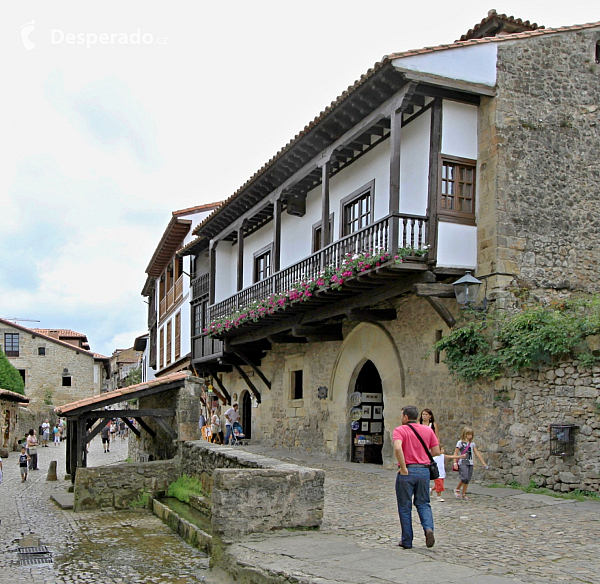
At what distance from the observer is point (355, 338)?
566 inches

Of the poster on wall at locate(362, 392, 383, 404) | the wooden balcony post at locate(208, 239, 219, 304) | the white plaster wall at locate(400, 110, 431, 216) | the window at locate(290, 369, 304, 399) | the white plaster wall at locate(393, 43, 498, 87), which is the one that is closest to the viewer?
the white plaster wall at locate(393, 43, 498, 87)

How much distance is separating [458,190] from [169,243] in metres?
16.9

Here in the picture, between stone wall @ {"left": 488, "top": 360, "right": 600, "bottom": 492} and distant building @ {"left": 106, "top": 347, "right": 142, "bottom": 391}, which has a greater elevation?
stone wall @ {"left": 488, "top": 360, "right": 600, "bottom": 492}

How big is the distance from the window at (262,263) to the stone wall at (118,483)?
6.35 metres

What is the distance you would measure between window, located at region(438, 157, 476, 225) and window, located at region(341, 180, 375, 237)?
2.00m

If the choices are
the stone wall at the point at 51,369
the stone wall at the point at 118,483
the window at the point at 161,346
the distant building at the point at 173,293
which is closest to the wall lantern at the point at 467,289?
Result: the stone wall at the point at 118,483

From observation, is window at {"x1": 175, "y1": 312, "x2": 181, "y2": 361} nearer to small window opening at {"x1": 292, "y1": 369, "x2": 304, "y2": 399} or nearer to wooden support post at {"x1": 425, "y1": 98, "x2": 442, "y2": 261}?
small window opening at {"x1": 292, "y1": 369, "x2": 304, "y2": 399}

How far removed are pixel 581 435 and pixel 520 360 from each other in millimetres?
1260

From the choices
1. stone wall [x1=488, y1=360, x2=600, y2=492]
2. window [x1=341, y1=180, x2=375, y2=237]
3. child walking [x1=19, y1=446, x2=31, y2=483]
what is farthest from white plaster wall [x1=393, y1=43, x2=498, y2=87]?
child walking [x1=19, y1=446, x2=31, y2=483]

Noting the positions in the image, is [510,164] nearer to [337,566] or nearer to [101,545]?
[337,566]

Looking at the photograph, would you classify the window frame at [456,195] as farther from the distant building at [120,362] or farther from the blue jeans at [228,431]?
the distant building at [120,362]

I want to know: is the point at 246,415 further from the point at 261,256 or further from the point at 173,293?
the point at 173,293

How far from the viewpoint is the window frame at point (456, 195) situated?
10867 millimetres

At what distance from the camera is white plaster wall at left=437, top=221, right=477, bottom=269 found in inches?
425
